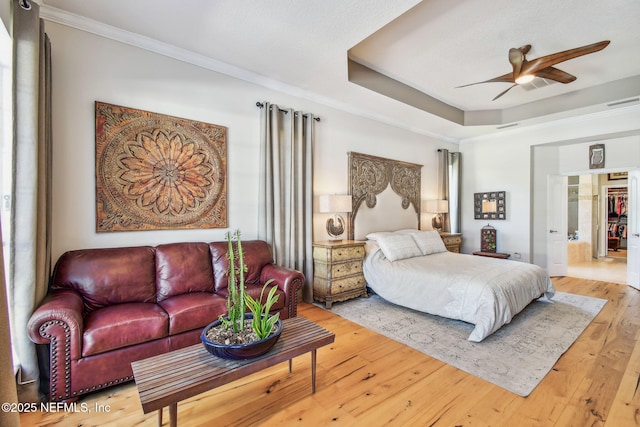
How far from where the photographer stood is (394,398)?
2049 millimetres

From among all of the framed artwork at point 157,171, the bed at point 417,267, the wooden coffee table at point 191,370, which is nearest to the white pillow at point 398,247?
the bed at point 417,267

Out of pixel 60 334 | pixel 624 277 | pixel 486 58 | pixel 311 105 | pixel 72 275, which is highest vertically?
pixel 486 58

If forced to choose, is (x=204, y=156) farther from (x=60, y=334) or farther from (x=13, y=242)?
(x=60, y=334)

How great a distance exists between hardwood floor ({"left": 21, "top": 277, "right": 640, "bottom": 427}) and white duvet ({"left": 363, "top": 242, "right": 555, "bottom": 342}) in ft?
2.02

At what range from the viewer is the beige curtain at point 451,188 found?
6.27 meters

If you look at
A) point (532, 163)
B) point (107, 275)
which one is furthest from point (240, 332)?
point (532, 163)

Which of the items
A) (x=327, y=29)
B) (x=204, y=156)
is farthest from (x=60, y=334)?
(x=327, y=29)

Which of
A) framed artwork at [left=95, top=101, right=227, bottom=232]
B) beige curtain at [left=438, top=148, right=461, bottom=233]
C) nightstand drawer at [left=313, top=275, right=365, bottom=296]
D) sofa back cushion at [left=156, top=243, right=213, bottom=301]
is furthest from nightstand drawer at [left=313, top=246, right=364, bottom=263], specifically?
beige curtain at [left=438, top=148, right=461, bottom=233]

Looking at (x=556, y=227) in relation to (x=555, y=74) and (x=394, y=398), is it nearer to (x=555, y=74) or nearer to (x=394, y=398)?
(x=555, y=74)

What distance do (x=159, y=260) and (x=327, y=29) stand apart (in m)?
2.65

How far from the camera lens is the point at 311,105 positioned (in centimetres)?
421

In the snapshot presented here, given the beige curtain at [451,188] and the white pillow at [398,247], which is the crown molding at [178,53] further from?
the beige curtain at [451,188]

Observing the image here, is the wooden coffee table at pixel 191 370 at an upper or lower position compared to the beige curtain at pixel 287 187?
lower

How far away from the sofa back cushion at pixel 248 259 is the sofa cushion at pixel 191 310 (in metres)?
0.39
